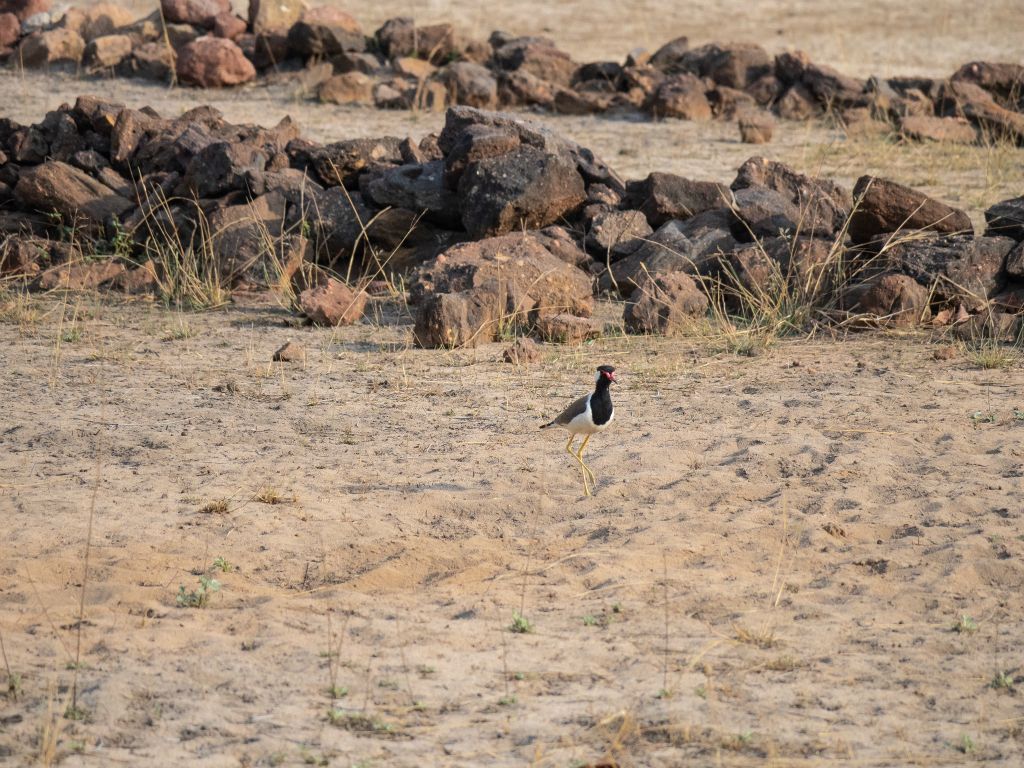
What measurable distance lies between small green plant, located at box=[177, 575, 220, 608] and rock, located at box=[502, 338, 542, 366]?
3.50m

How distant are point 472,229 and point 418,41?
26.2ft

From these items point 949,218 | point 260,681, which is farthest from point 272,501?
point 949,218

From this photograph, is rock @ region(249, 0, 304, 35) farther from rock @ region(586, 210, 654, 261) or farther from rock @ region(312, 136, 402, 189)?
rock @ region(586, 210, 654, 261)

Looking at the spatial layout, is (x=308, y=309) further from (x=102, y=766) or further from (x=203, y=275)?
(x=102, y=766)

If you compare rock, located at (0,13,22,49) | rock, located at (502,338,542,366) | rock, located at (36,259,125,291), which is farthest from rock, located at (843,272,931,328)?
rock, located at (0,13,22,49)

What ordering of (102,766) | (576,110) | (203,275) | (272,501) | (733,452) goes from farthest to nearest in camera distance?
(576,110), (203,275), (733,452), (272,501), (102,766)

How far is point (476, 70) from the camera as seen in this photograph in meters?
15.8

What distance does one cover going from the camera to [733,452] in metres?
6.40

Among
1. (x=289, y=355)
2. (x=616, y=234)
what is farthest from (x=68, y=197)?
(x=616, y=234)

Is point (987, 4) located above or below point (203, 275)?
above

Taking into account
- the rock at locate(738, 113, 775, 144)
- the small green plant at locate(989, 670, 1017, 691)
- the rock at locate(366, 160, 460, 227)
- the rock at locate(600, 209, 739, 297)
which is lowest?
the small green plant at locate(989, 670, 1017, 691)

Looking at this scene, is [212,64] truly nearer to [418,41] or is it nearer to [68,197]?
[418,41]

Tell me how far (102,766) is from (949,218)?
24.2 feet

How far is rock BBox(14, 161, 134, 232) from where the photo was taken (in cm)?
1040
